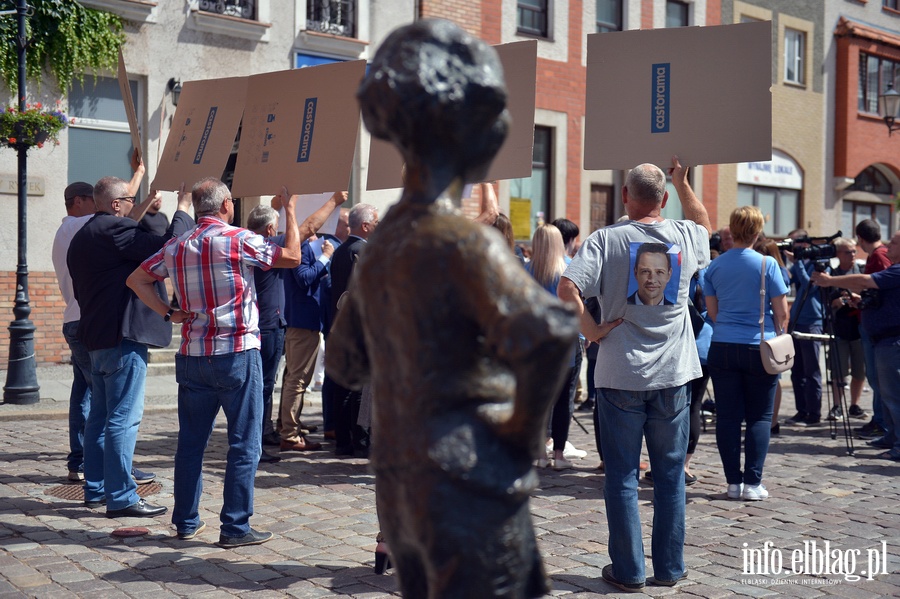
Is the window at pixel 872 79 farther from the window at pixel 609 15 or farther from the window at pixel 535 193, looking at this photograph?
the window at pixel 535 193

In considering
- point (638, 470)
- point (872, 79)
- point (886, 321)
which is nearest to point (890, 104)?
point (872, 79)

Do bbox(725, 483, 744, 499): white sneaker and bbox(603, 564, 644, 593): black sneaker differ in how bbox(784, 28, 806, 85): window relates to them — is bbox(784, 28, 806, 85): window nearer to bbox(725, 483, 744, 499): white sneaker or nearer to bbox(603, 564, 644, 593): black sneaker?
bbox(725, 483, 744, 499): white sneaker

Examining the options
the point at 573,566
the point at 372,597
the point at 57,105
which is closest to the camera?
the point at 372,597

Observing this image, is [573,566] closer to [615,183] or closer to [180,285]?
[180,285]

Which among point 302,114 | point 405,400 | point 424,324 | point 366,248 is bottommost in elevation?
point 405,400

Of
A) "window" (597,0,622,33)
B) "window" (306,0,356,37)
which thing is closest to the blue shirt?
"window" (306,0,356,37)

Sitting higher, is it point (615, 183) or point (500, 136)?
point (615, 183)

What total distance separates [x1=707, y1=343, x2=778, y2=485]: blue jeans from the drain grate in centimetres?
404

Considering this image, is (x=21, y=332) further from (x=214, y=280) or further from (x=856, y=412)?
(x=856, y=412)

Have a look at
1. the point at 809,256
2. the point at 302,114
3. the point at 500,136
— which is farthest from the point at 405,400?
the point at 809,256

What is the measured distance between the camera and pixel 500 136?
2.26 meters

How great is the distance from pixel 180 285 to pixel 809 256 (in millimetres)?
5626

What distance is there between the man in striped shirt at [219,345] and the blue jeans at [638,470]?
2020 millimetres

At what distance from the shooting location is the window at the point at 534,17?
1939 cm
